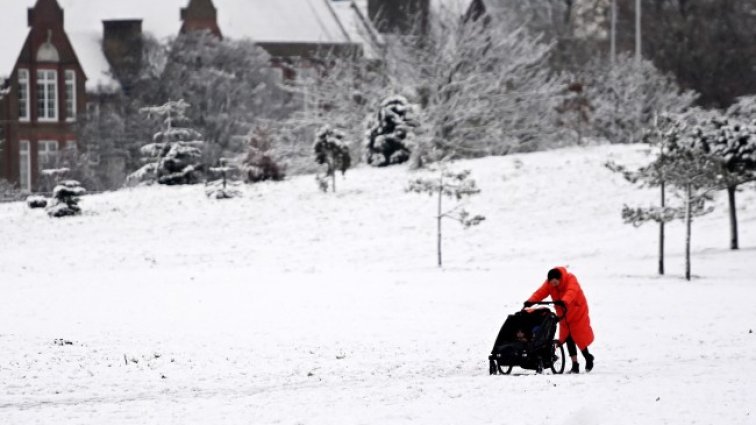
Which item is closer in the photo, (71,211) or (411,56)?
(71,211)

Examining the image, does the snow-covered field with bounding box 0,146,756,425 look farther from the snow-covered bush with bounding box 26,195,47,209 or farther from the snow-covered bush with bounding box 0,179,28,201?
the snow-covered bush with bounding box 0,179,28,201

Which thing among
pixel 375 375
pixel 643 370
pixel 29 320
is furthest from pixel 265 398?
pixel 29 320

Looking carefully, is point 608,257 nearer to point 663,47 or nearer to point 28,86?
point 663,47

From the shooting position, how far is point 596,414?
43.2 ft

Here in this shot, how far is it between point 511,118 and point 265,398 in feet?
126

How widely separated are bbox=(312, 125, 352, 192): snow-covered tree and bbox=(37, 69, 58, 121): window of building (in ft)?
84.6

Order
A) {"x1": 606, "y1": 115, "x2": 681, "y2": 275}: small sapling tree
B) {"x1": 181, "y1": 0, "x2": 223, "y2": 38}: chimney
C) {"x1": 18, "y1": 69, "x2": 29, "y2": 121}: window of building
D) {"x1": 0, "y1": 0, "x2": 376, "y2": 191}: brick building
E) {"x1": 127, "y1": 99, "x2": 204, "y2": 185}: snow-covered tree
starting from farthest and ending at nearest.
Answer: {"x1": 181, "y1": 0, "x2": 223, "y2": 38}: chimney < {"x1": 18, "y1": 69, "x2": 29, "y2": 121}: window of building < {"x1": 0, "y1": 0, "x2": 376, "y2": 191}: brick building < {"x1": 127, "y1": 99, "x2": 204, "y2": 185}: snow-covered tree < {"x1": 606, "y1": 115, "x2": 681, "y2": 275}: small sapling tree

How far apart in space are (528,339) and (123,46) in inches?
2248

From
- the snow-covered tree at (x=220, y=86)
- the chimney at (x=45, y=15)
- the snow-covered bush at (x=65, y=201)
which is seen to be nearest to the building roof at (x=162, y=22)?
the chimney at (x=45, y=15)

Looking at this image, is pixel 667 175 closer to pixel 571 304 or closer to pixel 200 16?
pixel 571 304

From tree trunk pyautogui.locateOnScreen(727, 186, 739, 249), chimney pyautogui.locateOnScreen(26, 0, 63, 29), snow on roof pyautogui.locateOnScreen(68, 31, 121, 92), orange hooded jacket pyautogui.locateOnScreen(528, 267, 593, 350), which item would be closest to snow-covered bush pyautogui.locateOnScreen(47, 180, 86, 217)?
tree trunk pyautogui.locateOnScreen(727, 186, 739, 249)

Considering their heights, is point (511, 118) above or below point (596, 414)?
above

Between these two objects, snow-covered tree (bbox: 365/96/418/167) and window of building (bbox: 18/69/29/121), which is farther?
window of building (bbox: 18/69/29/121)

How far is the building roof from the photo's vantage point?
6569 centimetres
